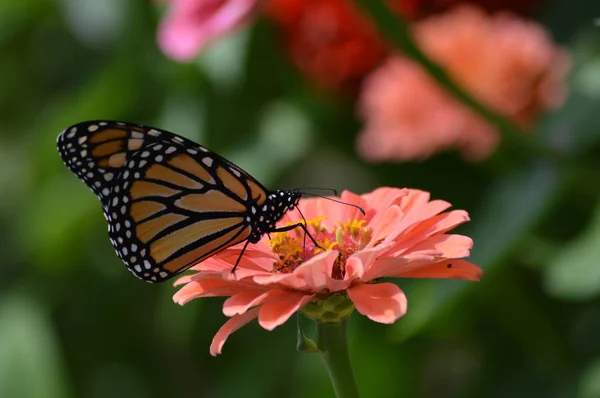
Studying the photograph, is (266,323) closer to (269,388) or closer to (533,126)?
(533,126)

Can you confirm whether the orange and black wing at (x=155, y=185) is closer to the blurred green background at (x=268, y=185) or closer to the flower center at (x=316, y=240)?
the flower center at (x=316, y=240)

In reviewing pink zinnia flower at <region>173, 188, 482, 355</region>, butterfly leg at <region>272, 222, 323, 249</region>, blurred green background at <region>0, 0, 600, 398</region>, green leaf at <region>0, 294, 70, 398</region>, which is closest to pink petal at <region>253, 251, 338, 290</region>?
pink zinnia flower at <region>173, 188, 482, 355</region>

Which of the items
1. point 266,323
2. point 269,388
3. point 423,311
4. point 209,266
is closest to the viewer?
point 266,323

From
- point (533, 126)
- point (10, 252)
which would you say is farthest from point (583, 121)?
point (10, 252)

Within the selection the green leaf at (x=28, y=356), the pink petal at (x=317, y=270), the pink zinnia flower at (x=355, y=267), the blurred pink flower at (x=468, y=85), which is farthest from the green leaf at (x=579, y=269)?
the green leaf at (x=28, y=356)

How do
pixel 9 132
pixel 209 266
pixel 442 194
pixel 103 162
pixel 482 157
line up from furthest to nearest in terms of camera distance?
pixel 9 132 < pixel 442 194 < pixel 482 157 < pixel 103 162 < pixel 209 266

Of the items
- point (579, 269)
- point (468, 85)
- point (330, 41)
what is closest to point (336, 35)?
point (330, 41)

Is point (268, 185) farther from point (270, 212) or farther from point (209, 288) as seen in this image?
point (209, 288)

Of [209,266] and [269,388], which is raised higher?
[209,266]
